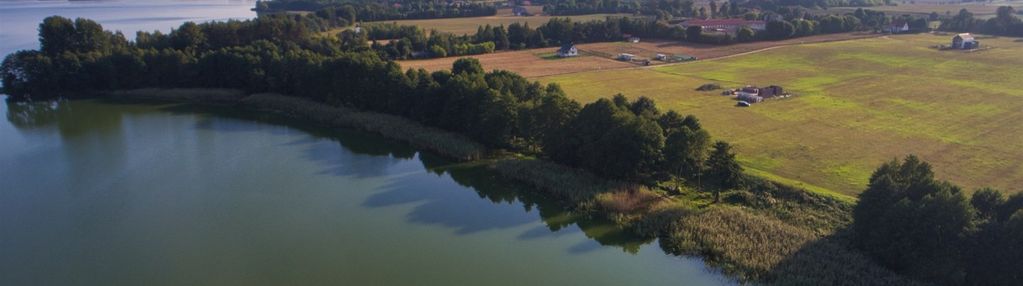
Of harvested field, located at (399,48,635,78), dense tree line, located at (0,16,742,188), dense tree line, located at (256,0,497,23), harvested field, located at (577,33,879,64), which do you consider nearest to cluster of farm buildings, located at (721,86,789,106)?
dense tree line, located at (0,16,742,188)

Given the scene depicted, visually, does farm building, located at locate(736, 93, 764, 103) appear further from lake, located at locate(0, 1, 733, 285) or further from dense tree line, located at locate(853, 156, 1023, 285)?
dense tree line, located at locate(853, 156, 1023, 285)

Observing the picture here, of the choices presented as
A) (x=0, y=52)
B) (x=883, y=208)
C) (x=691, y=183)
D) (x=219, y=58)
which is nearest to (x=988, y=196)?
(x=883, y=208)

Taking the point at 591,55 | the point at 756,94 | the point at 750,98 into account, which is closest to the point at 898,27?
the point at 591,55

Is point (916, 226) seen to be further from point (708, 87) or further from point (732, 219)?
point (708, 87)

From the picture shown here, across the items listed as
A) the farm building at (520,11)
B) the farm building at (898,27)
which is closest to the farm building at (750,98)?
the farm building at (898,27)

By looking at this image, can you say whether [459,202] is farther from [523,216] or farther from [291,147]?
[291,147]

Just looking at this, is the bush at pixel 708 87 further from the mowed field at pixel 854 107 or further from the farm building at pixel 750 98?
the farm building at pixel 750 98
